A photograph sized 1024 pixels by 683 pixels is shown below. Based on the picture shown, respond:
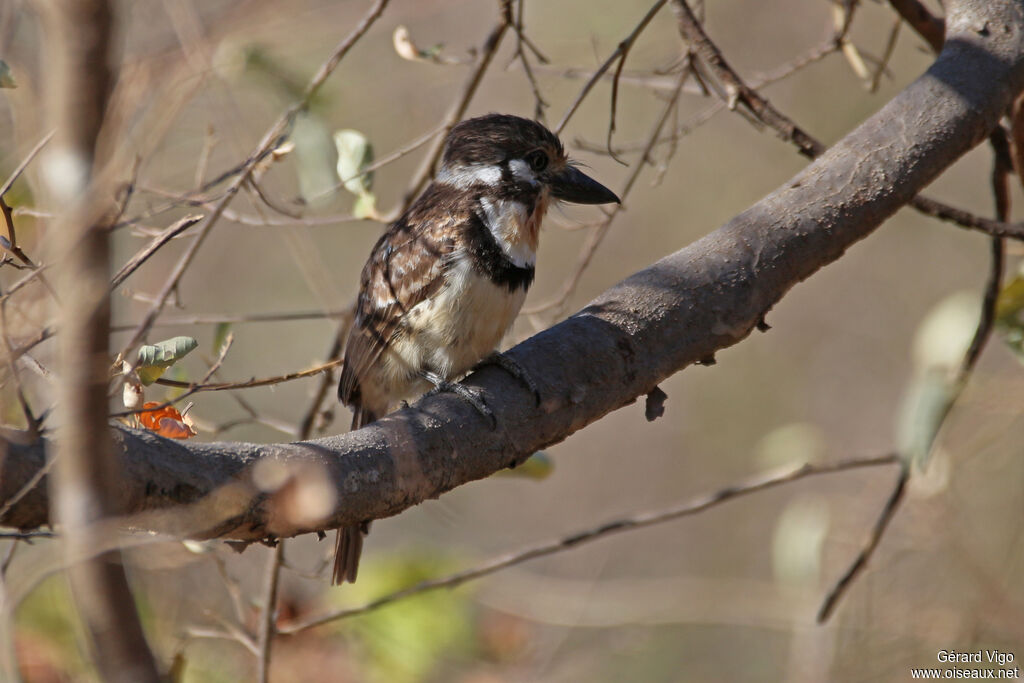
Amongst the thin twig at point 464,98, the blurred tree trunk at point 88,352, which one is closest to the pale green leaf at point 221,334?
the thin twig at point 464,98

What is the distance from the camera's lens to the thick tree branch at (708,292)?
1733 mm

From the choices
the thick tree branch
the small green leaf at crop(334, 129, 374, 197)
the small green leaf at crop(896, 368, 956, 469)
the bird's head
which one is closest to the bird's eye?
the bird's head

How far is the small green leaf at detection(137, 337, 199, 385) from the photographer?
1.80m

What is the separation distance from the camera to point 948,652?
369 cm

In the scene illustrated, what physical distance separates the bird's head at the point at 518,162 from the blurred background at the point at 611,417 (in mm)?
139

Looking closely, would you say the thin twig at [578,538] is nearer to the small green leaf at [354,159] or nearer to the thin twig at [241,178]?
the thin twig at [241,178]

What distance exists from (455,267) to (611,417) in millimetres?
4738

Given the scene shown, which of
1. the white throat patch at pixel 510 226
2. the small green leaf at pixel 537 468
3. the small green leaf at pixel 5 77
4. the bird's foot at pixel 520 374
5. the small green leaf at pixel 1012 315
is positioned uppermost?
the white throat patch at pixel 510 226

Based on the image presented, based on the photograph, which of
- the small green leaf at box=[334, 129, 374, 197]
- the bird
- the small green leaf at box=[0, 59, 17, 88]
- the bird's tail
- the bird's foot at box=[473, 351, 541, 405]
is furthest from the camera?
the bird's tail

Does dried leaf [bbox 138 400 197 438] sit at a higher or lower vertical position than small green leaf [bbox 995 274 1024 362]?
lower

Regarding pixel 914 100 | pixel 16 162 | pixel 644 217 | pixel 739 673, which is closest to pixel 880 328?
pixel 644 217

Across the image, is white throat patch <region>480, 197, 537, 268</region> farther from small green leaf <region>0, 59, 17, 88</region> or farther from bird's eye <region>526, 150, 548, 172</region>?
small green leaf <region>0, 59, 17, 88</region>

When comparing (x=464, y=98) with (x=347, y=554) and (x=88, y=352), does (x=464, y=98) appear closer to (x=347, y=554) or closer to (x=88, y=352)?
(x=347, y=554)

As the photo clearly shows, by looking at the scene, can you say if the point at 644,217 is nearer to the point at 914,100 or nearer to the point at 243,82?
the point at 243,82
